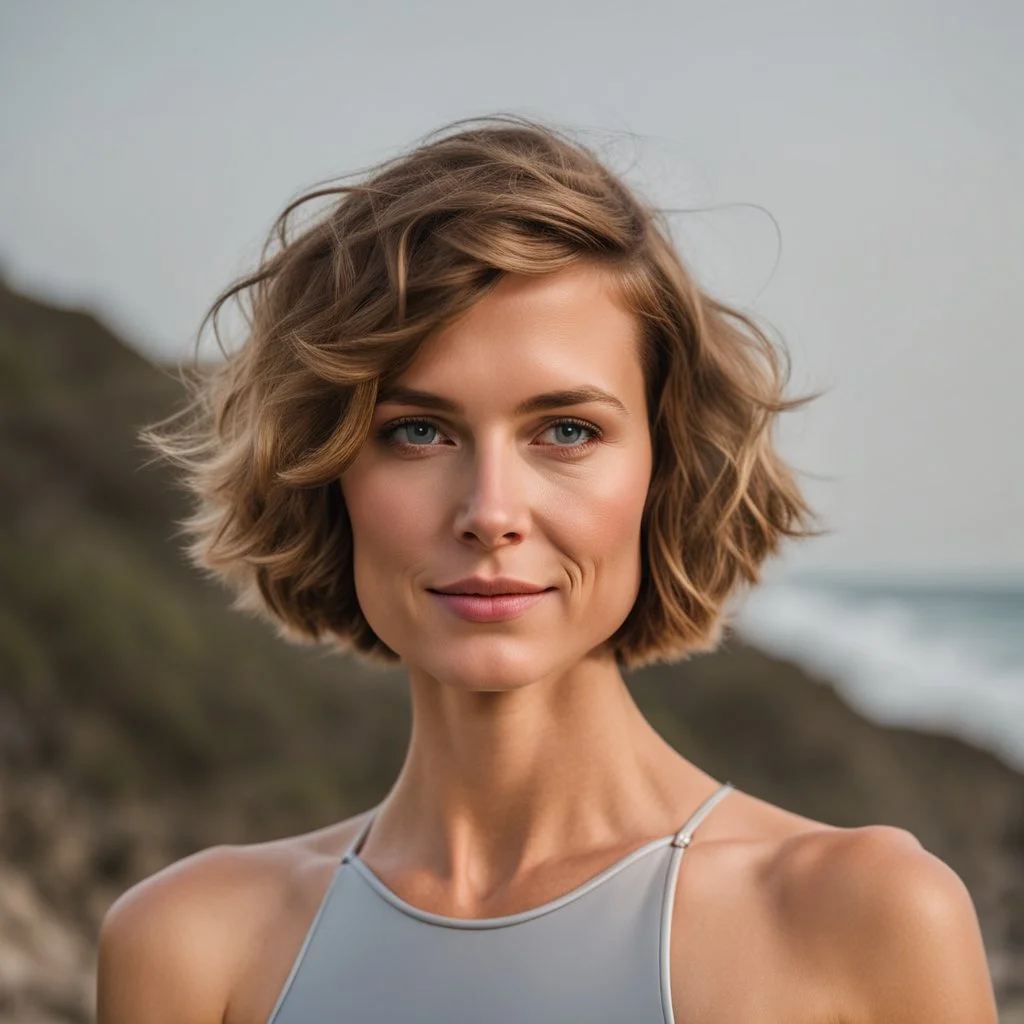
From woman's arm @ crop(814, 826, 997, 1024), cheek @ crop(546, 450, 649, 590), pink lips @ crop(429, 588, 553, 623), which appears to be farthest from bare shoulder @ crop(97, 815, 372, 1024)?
woman's arm @ crop(814, 826, 997, 1024)

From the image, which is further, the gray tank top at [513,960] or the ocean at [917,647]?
the ocean at [917,647]

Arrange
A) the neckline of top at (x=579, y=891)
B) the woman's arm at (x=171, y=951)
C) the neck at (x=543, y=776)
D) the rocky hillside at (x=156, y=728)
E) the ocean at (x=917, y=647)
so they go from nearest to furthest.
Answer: the neckline of top at (x=579, y=891) → the neck at (x=543, y=776) → the woman's arm at (x=171, y=951) → the rocky hillside at (x=156, y=728) → the ocean at (x=917, y=647)

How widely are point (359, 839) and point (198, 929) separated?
352 mm

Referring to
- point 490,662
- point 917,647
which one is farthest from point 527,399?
point 917,647

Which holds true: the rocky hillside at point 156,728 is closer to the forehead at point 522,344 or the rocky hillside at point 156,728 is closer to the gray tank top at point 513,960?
the gray tank top at point 513,960

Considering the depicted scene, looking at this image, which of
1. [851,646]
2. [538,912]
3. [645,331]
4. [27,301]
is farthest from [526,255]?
[851,646]

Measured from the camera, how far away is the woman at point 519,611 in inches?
103

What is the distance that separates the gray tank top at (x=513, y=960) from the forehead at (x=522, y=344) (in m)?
0.84

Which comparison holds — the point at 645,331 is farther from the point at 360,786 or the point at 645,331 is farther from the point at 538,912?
the point at 360,786

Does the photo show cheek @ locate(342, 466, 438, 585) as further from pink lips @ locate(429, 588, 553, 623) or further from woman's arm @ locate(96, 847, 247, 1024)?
woman's arm @ locate(96, 847, 247, 1024)

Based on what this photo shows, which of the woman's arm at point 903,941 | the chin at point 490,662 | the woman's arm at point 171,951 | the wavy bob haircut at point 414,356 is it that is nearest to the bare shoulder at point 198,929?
the woman's arm at point 171,951

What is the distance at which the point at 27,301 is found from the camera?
70.2ft

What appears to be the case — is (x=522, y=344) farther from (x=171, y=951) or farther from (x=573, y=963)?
(x=171, y=951)

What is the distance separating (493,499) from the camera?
2.58 meters
